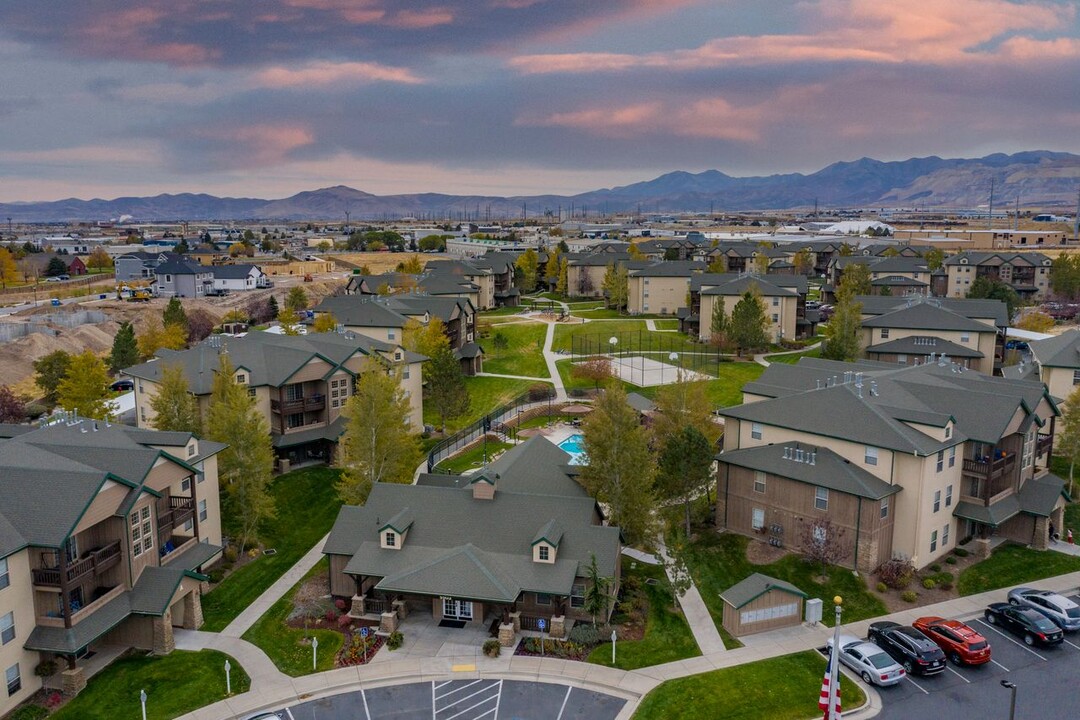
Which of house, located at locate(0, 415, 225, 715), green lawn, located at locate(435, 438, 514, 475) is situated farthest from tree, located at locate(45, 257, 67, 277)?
house, located at locate(0, 415, 225, 715)

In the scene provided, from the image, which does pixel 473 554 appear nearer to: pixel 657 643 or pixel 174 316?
pixel 657 643

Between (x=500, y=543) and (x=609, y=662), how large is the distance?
7948 millimetres

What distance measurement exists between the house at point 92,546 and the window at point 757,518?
29.4 meters

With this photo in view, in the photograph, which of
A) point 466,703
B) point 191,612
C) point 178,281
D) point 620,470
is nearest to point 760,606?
point 620,470

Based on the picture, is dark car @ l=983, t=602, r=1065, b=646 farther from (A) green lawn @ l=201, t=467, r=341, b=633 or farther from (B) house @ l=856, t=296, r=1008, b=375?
(B) house @ l=856, t=296, r=1008, b=375

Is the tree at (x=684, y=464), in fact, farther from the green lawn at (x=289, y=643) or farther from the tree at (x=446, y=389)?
the tree at (x=446, y=389)

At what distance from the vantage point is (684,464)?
149 ft

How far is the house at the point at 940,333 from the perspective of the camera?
79.1 metres

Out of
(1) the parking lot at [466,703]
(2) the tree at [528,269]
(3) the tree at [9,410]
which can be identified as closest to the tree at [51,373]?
Result: (3) the tree at [9,410]

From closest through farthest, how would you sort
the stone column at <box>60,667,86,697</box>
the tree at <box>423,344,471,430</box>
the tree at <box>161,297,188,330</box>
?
1. the stone column at <box>60,667,86,697</box>
2. the tree at <box>423,344,471,430</box>
3. the tree at <box>161,297,188,330</box>

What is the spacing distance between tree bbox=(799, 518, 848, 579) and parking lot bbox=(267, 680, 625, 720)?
1529 centimetres

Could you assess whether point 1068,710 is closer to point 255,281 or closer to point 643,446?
point 643,446

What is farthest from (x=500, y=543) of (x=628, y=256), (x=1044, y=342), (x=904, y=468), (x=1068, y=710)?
(x=628, y=256)

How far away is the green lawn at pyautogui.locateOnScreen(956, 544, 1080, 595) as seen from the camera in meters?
41.1
